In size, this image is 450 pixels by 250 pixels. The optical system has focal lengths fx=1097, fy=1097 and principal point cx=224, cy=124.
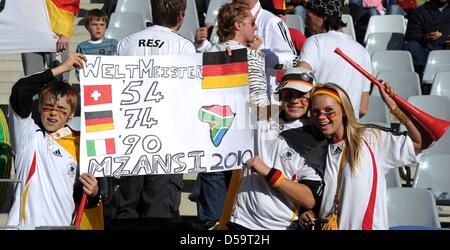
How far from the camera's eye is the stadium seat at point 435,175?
8586 mm

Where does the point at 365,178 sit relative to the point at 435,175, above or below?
above

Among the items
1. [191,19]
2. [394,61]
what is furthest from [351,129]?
[191,19]

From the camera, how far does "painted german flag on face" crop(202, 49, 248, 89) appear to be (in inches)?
256

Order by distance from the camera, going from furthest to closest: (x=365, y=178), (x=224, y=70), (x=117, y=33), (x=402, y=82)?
(x=117, y=33) → (x=402, y=82) → (x=224, y=70) → (x=365, y=178)

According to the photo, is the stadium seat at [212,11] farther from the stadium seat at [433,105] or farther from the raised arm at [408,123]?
the raised arm at [408,123]

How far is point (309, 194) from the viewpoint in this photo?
19.0 feet

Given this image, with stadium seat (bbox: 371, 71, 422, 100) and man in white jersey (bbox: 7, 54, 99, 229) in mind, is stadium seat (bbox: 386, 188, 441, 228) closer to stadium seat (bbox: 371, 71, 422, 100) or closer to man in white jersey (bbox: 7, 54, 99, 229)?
man in white jersey (bbox: 7, 54, 99, 229)

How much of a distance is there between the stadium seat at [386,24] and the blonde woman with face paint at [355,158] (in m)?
6.90

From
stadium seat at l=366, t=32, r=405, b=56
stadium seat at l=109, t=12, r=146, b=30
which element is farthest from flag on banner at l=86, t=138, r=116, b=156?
stadium seat at l=366, t=32, r=405, b=56

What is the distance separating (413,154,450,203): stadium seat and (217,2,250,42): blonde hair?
220 cm

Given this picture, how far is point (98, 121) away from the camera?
249 inches

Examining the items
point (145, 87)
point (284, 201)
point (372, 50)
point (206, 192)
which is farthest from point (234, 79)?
point (372, 50)

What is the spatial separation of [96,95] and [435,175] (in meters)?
3.34

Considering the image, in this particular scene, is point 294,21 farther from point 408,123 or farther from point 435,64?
point 408,123
